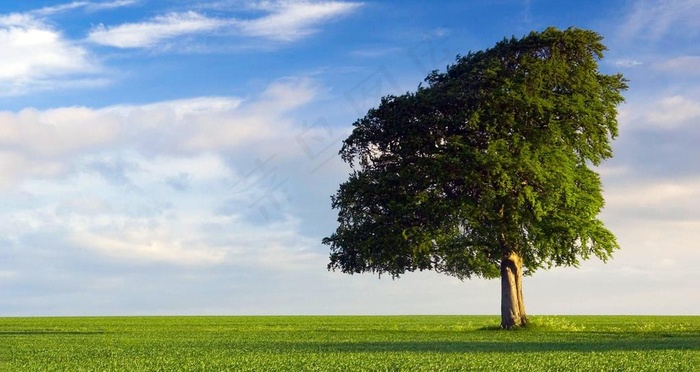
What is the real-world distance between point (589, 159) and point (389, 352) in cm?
2758

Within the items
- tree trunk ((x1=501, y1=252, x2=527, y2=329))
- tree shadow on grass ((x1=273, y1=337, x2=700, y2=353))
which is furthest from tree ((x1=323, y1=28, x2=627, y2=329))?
tree shadow on grass ((x1=273, y1=337, x2=700, y2=353))

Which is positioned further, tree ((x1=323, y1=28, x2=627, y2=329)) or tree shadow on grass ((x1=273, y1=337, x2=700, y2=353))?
tree ((x1=323, y1=28, x2=627, y2=329))

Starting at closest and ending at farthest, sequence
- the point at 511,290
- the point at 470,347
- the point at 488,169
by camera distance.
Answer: the point at 470,347, the point at 488,169, the point at 511,290

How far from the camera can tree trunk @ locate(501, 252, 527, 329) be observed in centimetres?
5478

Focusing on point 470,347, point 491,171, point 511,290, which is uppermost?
point 491,171

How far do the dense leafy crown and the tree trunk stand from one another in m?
0.57

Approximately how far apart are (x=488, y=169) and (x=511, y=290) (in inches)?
355

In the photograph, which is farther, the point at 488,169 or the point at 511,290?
the point at 511,290

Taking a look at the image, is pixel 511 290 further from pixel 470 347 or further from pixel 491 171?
pixel 470 347

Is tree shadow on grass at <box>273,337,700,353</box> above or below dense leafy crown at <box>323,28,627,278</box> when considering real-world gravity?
below

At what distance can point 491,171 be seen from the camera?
50.6 m

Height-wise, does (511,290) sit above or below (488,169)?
below

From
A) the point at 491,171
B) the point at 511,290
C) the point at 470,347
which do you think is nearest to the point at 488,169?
the point at 491,171

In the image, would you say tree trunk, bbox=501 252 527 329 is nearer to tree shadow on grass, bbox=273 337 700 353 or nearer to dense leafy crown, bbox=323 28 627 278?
dense leafy crown, bbox=323 28 627 278
